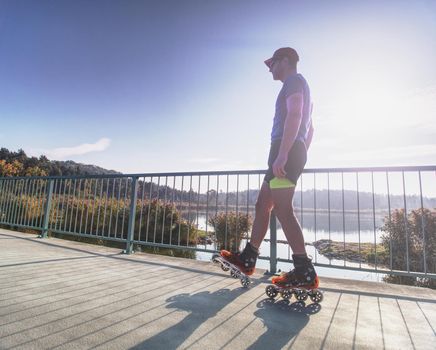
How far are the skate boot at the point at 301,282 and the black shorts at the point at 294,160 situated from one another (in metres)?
0.61

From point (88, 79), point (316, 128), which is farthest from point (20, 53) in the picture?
point (316, 128)

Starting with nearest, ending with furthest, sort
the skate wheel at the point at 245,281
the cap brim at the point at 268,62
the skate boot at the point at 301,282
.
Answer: the skate boot at the point at 301,282
the skate wheel at the point at 245,281
the cap brim at the point at 268,62

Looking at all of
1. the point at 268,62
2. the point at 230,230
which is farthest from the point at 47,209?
the point at 268,62

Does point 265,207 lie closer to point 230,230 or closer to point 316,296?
point 316,296

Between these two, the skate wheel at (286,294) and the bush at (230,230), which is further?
the bush at (230,230)

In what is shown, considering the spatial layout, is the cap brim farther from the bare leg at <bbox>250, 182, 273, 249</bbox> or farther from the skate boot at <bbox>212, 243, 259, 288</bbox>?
the skate boot at <bbox>212, 243, 259, 288</bbox>

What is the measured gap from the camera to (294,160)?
212cm

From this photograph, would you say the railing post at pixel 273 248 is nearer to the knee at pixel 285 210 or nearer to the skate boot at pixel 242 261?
the skate boot at pixel 242 261

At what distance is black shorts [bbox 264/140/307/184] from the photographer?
6.89 feet

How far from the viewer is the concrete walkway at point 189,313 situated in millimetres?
1348

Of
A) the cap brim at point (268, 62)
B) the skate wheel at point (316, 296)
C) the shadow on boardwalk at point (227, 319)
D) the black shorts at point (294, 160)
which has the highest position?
the cap brim at point (268, 62)

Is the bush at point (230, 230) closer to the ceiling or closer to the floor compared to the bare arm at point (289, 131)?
closer to the floor

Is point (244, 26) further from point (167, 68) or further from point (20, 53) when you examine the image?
point (20, 53)

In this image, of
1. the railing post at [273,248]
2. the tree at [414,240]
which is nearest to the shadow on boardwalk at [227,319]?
the railing post at [273,248]
